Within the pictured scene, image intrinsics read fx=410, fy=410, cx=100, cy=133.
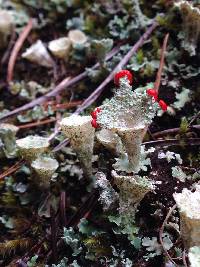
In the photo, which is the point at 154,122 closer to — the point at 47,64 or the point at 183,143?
the point at 183,143

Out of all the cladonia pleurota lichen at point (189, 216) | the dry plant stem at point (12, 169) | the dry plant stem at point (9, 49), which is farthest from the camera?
the dry plant stem at point (9, 49)

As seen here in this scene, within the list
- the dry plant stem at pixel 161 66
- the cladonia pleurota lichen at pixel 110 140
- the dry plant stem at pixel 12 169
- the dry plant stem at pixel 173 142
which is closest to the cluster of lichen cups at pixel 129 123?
the cladonia pleurota lichen at pixel 110 140

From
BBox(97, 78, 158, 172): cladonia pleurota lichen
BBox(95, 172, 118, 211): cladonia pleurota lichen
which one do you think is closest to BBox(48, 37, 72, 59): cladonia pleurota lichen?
BBox(97, 78, 158, 172): cladonia pleurota lichen

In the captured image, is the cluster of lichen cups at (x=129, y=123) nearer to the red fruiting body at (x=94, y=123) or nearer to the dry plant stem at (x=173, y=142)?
the red fruiting body at (x=94, y=123)

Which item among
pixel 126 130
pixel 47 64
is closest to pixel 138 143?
pixel 126 130

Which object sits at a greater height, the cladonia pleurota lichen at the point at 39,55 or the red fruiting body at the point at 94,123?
the red fruiting body at the point at 94,123

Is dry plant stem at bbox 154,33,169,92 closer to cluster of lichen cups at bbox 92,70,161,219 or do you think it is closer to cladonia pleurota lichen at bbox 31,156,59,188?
cluster of lichen cups at bbox 92,70,161,219

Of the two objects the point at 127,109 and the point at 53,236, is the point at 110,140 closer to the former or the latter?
the point at 127,109
